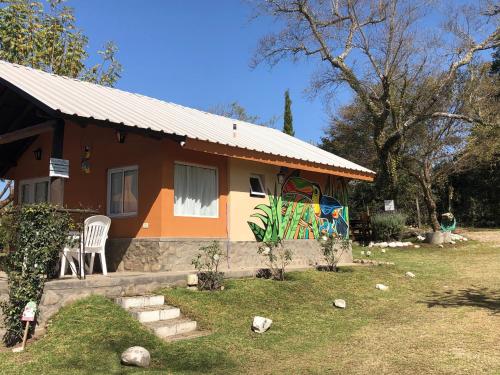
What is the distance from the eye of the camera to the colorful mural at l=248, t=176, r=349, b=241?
12.5m

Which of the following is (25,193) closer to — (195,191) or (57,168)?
(195,191)

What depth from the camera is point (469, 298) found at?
955 cm

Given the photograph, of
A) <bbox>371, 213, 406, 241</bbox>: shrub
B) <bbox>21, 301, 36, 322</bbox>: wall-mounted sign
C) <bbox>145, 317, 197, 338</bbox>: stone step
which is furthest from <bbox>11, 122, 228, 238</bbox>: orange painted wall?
<bbox>371, 213, 406, 241</bbox>: shrub

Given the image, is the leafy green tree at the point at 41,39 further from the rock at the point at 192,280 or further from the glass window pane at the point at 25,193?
the rock at the point at 192,280

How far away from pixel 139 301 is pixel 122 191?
12.8 feet

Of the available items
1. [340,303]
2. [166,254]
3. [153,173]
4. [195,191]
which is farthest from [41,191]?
[340,303]

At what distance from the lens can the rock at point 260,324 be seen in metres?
7.25

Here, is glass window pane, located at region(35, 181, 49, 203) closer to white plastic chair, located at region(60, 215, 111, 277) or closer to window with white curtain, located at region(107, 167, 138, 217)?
window with white curtain, located at region(107, 167, 138, 217)

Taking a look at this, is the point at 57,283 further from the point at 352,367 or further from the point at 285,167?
the point at 285,167

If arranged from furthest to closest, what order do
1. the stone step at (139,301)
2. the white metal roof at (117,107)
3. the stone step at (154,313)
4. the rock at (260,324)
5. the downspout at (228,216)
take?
the downspout at (228,216)
the white metal roof at (117,107)
the stone step at (139,301)
the rock at (260,324)
the stone step at (154,313)

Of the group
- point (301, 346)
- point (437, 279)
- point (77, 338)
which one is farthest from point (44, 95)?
point (437, 279)

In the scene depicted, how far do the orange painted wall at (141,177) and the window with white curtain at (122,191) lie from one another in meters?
0.14

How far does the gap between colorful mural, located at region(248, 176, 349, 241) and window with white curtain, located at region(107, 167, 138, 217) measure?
300 cm

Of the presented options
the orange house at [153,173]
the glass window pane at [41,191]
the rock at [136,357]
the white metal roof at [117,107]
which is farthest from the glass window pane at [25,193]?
the rock at [136,357]
